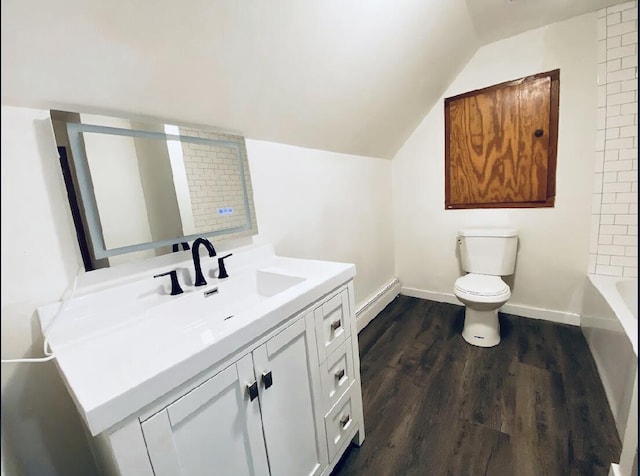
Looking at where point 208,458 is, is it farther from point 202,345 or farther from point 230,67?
point 230,67

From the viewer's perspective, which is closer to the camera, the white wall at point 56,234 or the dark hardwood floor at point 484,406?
the white wall at point 56,234

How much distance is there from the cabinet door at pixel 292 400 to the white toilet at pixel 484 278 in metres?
1.32

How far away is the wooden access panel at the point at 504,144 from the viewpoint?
1990mm

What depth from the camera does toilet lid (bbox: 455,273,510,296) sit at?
1833 millimetres

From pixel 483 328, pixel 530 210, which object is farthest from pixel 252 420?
pixel 530 210

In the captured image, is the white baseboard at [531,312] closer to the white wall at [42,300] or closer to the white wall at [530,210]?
the white wall at [530,210]

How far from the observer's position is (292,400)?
3.07 ft

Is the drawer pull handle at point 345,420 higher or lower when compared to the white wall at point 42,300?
lower

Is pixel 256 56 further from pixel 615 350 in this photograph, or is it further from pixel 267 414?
pixel 615 350

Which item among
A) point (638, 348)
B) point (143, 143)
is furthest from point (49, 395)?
point (638, 348)

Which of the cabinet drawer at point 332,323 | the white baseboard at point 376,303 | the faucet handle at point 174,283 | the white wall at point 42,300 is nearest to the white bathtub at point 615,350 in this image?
the cabinet drawer at point 332,323

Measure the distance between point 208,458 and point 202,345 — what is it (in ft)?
0.97

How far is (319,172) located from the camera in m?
1.88

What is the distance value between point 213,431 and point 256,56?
121 cm
